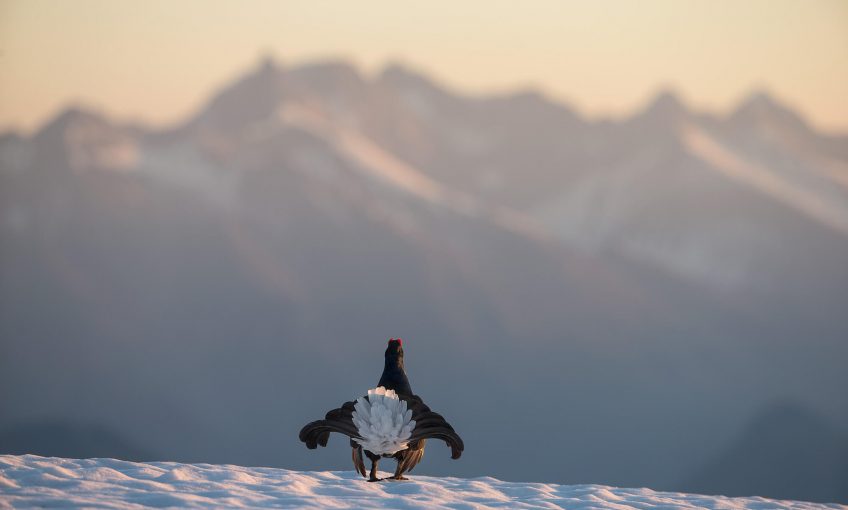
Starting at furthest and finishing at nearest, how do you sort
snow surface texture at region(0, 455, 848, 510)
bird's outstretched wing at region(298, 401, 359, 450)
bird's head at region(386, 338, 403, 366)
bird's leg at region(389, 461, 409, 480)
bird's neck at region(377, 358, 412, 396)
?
bird's leg at region(389, 461, 409, 480)
bird's head at region(386, 338, 403, 366)
bird's neck at region(377, 358, 412, 396)
bird's outstretched wing at region(298, 401, 359, 450)
snow surface texture at region(0, 455, 848, 510)

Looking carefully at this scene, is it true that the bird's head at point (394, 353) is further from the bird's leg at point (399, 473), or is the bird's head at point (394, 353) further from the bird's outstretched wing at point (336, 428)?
the bird's leg at point (399, 473)

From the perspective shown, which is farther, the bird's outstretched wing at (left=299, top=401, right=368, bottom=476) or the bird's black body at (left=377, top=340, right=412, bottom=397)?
the bird's black body at (left=377, top=340, right=412, bottom=397)

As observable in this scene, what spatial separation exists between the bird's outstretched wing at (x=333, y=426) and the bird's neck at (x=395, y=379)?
63cm

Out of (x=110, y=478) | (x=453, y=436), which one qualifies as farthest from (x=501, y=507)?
(x=110, y=478)

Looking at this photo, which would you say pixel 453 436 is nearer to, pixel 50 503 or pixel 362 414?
pixel 362 414

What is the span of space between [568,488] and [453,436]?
270cm

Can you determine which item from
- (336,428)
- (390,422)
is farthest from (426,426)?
(336,428)

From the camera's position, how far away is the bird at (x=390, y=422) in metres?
18.6

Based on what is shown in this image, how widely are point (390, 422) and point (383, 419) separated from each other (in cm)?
12

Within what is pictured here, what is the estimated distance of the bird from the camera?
60.9ft

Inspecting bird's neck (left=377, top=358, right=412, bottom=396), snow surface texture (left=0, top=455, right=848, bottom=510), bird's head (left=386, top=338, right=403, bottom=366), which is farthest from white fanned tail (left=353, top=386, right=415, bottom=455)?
snow surface texture (left=0, top=455, right=848, bottom=510)

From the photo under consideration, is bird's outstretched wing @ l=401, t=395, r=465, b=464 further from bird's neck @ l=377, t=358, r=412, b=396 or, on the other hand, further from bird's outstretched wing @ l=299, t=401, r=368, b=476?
bird's outstretched wing @ l=299, t=401, r=368, b=476

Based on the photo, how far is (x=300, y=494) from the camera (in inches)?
716

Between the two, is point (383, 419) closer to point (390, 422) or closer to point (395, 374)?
point (390, 422)
